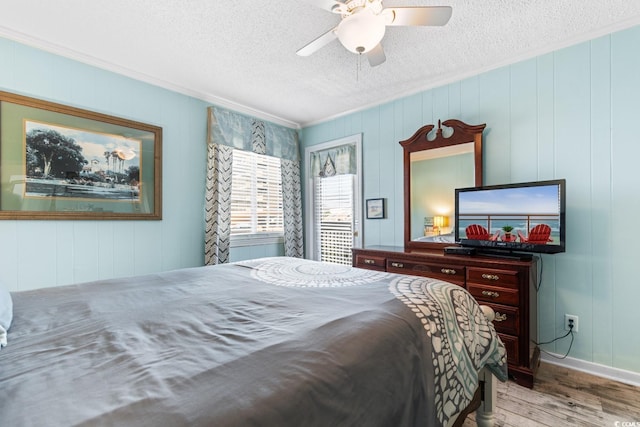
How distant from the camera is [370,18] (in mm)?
1597

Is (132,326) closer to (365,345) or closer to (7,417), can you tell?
(7,417)

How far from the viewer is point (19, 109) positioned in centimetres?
229

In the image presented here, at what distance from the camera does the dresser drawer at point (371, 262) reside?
9.58 feet

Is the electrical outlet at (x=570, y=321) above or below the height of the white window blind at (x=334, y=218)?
below

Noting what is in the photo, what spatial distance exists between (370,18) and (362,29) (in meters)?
0.06

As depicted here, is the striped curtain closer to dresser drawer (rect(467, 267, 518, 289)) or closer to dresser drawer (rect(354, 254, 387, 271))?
dresser drawer (rect(354, 254, 387, 271))

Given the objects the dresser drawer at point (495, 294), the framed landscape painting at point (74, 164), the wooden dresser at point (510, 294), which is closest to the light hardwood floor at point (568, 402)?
the wooden dresser at point (510, 294)

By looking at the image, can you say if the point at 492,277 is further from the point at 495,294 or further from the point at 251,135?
the point at 251,135

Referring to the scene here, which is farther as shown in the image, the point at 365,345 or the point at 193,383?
the point at 365,345

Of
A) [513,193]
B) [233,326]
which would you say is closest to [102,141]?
[233,326]

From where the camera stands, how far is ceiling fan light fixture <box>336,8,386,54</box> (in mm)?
1598

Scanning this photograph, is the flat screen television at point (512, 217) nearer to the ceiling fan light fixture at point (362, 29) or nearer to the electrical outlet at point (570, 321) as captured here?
the electrical outlet at point (570, 321)

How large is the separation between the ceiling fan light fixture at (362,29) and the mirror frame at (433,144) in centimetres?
157

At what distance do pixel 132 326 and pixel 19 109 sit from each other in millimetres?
2407
